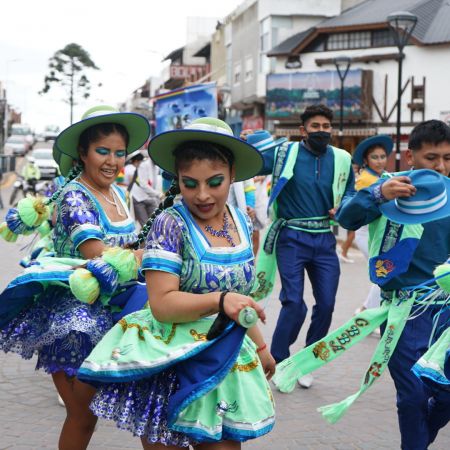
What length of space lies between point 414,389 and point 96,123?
2079 millimetres

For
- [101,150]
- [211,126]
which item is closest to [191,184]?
[211,126]

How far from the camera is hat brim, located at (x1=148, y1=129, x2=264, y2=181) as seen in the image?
127 inches

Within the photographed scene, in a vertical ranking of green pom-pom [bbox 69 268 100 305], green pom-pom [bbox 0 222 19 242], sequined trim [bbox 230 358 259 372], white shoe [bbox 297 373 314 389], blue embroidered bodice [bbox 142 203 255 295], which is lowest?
white shoe [bbox 297 373 314 389]

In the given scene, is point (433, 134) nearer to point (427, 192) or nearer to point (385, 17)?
point (427, 192)

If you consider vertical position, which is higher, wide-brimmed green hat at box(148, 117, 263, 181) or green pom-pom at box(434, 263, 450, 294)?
wide-brimmed green hat at box(148, 117, 263, 181)

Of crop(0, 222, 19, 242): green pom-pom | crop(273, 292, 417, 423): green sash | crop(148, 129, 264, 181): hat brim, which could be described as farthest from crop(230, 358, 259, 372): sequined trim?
crop(0, 222, 19, 242): green pom-pom

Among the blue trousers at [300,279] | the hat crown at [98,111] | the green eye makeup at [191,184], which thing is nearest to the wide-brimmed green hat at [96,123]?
the hat crown at [98,111]

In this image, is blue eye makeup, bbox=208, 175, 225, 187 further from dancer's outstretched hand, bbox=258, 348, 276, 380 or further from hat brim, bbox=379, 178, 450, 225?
hat brim, bbox=379, 178, 450, 225

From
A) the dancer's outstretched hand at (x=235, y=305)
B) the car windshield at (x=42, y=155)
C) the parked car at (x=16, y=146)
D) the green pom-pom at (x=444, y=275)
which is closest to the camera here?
the dancer's outstretched hand at (x=235, y=305)

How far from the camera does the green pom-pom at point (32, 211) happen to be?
5254 millimetres

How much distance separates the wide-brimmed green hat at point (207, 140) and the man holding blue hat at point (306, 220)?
310 cm

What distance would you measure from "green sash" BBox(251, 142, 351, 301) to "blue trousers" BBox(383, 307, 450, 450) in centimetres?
244

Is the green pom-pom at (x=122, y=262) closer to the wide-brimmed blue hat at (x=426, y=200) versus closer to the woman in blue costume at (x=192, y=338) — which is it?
the woman in blue costume at (x=192, y=338)

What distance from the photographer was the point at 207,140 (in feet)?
10.7
